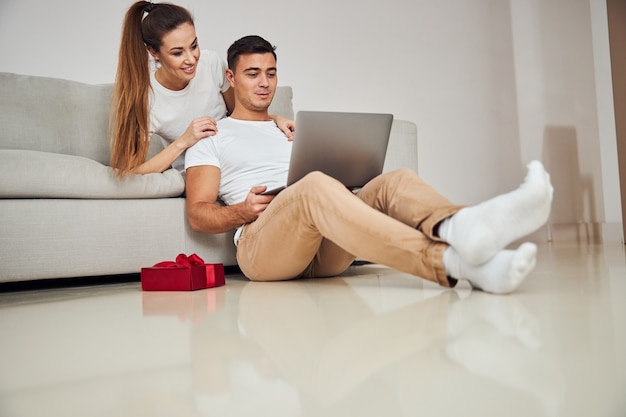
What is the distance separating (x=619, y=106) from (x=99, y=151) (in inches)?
128

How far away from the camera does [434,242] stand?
1.50 metres

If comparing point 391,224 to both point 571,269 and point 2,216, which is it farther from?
point 2,216

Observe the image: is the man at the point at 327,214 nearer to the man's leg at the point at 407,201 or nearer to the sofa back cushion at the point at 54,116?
the man's leg at the point at 407,201

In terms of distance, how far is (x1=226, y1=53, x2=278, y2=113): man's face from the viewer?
2357mm

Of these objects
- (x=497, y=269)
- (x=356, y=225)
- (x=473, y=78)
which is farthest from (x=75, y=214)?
(x=473, y=78)

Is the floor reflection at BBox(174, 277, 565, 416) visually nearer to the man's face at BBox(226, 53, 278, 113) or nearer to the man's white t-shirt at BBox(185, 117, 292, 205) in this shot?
the man's white t-shirt at BBox(185, 117, 292, 205)

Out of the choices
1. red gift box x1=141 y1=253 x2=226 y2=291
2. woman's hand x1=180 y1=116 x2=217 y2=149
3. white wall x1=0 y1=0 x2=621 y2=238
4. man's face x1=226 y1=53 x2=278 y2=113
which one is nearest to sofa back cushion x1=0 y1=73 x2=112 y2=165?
woman's hand x1=180 y1=116 x2=217 y2=149

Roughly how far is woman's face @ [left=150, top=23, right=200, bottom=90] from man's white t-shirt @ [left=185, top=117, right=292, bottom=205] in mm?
392

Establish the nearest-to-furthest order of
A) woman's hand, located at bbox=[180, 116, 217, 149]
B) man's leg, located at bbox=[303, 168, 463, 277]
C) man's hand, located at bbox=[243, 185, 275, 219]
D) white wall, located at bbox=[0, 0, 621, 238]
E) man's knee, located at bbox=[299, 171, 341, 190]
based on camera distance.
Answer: man's leg, located at bbox=[303, 168, 463, 277], man's knee, located at bbox=[299, 171, 341, 190], man's hand, located at bbox=[243, 185, 275, 219], woman's hand, located at bbox=[180, 116, 217, 149], white wall, located at bbox=[0, 0, 621, 238]

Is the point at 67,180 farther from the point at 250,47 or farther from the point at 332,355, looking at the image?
the point at 332,355

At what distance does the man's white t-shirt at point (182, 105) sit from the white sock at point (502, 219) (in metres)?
1.56

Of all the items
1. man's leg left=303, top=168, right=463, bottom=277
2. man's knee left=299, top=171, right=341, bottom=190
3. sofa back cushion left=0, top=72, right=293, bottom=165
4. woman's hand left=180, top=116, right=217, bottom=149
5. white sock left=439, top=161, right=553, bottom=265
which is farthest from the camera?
sofa back cushion left=0, top=72, right=293, bottom=165

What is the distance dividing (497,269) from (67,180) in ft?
5.32

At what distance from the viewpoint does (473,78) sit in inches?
193
